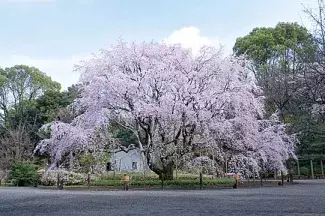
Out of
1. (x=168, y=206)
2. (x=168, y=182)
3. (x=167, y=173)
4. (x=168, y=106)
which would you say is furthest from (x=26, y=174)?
(x=168, y=206)

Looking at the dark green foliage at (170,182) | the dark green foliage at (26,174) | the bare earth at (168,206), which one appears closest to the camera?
the bare earth at (168,206)

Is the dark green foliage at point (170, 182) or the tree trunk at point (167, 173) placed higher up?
the tree trunk at point (167, 173)

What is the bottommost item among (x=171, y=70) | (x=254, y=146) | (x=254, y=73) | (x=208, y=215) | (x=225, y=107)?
(x=208, y=215)

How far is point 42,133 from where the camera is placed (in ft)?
110

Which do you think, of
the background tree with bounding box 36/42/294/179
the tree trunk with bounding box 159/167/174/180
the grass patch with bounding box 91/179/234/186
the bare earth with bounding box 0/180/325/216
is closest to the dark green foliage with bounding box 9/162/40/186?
the background tree with bounding box 36/42/294/179

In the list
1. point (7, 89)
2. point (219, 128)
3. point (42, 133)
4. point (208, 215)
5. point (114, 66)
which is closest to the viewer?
point (208, 215)

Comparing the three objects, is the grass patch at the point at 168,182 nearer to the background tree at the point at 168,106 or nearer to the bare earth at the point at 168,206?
the background tree at the point at 168,106

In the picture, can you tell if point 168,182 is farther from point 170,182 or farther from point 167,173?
point 167,173

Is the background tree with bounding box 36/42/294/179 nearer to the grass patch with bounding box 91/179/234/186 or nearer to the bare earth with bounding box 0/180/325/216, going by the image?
the grass patch with bounding box 91/179/234/186

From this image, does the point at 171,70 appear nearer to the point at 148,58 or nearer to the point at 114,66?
the point at 148,58

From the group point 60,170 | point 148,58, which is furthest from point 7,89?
point 148,58

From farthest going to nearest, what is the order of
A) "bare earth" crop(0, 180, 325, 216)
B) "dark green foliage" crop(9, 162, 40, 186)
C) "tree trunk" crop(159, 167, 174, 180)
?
"dark green foliage" crop(9, 162, 40, 186) < "tree trunk" crop(159, 167, 174, 180) < "bare earth" crop(0, 180, 325, 216)

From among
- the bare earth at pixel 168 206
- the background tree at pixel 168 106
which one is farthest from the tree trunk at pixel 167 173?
the bare earth at pixel 168 206

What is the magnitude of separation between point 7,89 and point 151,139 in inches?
1133
